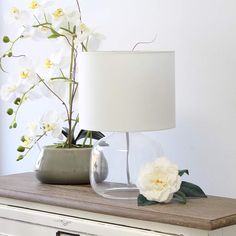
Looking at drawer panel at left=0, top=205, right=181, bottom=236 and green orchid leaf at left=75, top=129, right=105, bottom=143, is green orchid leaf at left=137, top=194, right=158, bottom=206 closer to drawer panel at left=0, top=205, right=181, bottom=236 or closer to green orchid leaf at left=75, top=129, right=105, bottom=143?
drawer panel at left=0, top=205, right=181, bottom=236

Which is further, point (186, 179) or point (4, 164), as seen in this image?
point (4, 164)

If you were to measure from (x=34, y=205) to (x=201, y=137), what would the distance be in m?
0.54

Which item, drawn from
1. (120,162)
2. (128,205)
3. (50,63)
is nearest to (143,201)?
(128,205)

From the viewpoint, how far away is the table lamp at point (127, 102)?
1.80 metres

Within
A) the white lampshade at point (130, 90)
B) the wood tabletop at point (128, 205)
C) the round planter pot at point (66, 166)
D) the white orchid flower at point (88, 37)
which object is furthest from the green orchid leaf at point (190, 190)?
the white orchid flower at point (88, 37)

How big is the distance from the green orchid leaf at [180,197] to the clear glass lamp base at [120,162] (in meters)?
0.12

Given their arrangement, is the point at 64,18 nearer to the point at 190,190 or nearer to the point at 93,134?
the point at 93,134

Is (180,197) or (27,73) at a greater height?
(27,73)

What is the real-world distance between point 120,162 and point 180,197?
20 cm

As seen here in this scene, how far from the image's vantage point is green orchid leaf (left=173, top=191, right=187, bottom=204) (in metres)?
1.80

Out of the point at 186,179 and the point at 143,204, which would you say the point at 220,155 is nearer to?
the point at 186,179

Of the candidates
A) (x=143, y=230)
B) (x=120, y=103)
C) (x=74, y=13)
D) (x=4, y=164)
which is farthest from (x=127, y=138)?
(x=4, y=164)

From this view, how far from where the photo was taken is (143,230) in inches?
68.7

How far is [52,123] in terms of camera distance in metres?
2.08
